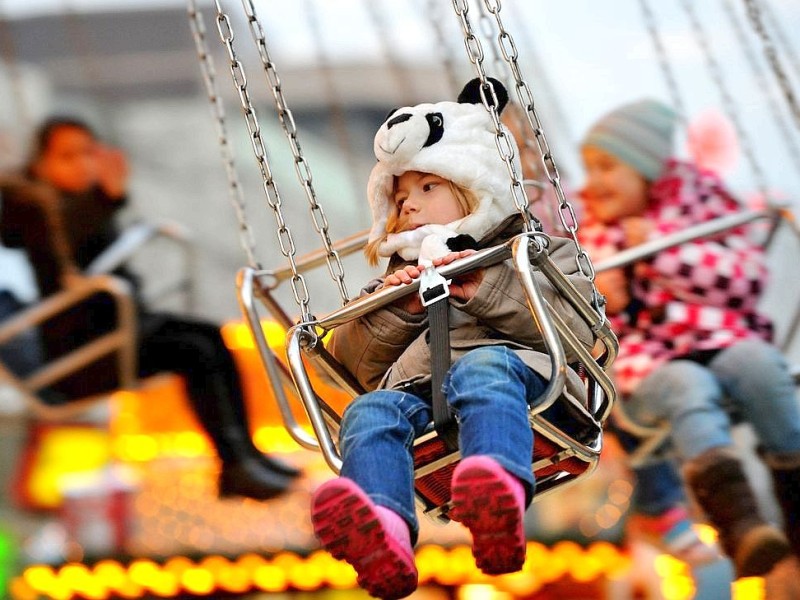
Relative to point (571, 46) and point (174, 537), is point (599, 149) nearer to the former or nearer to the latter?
point (174, 537)

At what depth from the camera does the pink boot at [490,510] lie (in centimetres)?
186

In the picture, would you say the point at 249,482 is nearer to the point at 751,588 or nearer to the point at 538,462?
the point at 751,588

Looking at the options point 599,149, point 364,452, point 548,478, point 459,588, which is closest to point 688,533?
point 599,149

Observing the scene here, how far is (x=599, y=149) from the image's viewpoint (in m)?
3.65

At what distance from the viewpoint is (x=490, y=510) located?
186cm

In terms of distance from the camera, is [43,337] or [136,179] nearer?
[43,337]

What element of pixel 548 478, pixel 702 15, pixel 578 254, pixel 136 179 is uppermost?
pixel 136 179

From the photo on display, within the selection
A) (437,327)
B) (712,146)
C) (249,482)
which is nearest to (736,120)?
(712,146)

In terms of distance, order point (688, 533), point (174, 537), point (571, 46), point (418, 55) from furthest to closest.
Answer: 1. point (418, 55)
2. point (571, 46)
3. point (174, 537)
4. point (688, 533)

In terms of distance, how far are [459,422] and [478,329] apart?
0.81 feet

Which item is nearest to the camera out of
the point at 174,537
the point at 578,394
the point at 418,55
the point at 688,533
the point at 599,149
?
the point at 578,394

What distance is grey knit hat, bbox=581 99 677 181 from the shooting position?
11.8 ft

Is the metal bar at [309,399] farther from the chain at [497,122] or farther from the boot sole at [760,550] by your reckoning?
the boot sole at [760,550]

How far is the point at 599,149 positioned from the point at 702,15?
3.93m
